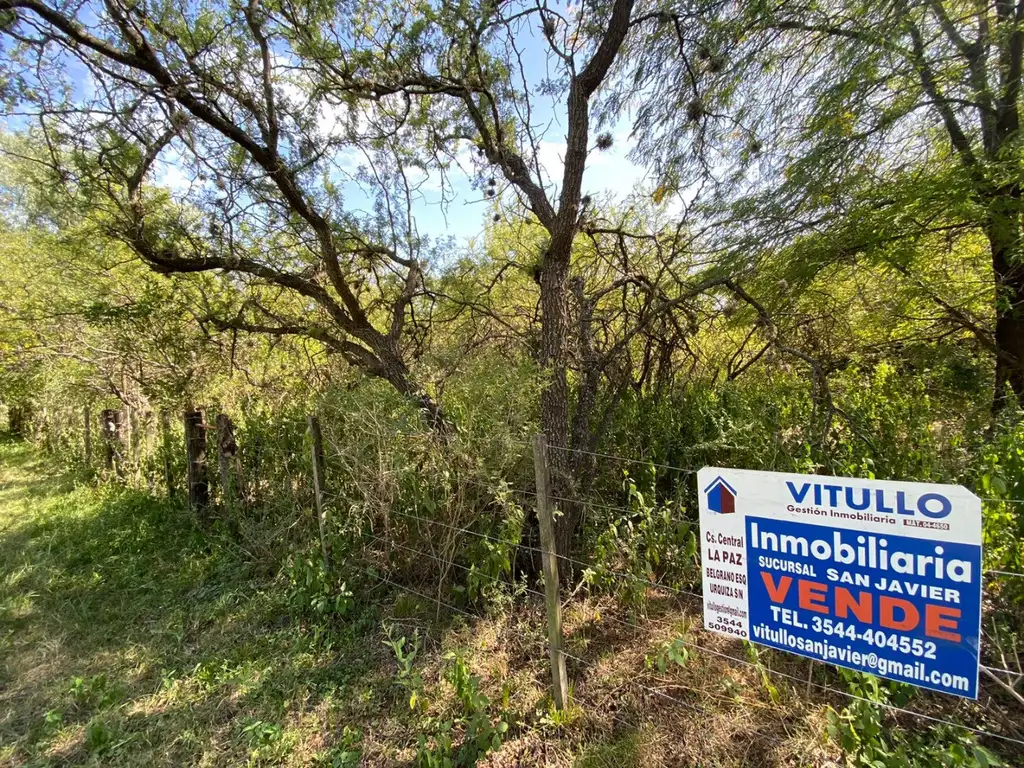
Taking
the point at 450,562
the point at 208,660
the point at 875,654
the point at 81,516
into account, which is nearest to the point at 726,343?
the point at 450,562

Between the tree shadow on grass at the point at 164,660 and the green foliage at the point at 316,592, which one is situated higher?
the green foliage at the point at 316,592

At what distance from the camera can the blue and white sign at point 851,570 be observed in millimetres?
1276

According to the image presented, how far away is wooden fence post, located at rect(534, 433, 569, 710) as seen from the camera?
218 centimetres

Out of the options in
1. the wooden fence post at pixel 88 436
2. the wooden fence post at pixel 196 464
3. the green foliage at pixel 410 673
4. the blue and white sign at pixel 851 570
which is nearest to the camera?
the blue and white sign at pixel 851 570

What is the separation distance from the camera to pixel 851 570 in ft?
4.67

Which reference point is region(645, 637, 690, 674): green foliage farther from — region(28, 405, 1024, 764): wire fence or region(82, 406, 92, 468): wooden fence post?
region(82, 406, 92, 468): wooden fence post

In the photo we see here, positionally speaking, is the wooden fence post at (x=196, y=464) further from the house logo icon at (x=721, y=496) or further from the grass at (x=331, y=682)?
the house logo icon at (x=721, y=496)

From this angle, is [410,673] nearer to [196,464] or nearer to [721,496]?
[721,496]

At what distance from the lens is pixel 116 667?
113 inches

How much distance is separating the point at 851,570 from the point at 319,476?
3.36 meters

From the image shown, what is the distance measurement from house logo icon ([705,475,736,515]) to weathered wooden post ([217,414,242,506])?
4523mm

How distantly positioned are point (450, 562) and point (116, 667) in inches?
84.1

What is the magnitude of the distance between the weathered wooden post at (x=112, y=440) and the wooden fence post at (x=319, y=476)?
4.64m

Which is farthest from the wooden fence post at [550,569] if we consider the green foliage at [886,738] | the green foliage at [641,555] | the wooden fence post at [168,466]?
the wooden fence post at [168,466]
